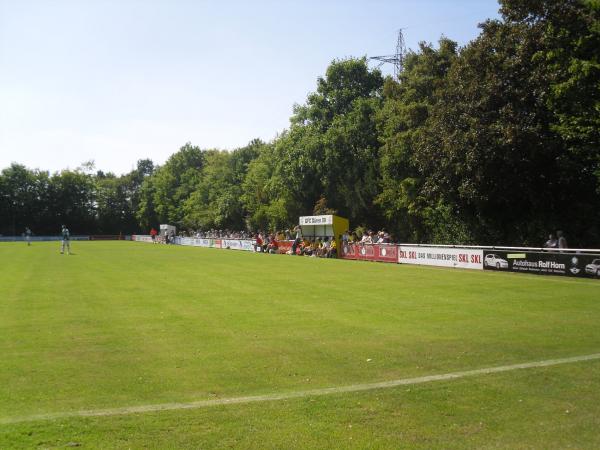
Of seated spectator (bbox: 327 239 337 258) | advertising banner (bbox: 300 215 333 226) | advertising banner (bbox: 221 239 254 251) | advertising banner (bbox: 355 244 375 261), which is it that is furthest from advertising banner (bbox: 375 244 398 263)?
advertising banner (bbox: 221 239 254 251)

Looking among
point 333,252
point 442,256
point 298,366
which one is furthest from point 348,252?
point 298,366

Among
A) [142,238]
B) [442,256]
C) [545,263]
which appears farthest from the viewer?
[142,238]

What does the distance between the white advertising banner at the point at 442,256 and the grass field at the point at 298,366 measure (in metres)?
9.04

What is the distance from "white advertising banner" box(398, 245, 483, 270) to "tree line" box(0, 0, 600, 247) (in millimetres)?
3742

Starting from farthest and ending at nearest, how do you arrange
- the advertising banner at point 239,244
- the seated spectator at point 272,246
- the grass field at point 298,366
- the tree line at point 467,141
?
the advertising banner at point 239,244, the seated spectator at point 272,246, the tree line at point 467,141, the grass field at point 298,366

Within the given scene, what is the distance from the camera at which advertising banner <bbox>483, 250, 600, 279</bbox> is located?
20812 mm

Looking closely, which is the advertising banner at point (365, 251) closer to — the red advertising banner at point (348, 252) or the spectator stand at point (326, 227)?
the red advertising banner at point (348, 252)

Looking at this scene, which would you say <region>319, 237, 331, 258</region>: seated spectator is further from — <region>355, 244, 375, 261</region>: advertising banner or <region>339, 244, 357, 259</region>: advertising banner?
<region>355, 244, 375, 261</region>: advertising banner

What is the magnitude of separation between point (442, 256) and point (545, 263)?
6.42m

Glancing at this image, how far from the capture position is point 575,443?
16.8ft

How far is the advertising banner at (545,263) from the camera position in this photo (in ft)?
68.3

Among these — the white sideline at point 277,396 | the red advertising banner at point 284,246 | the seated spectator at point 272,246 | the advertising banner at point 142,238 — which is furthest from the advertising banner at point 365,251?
the advertising banner at point 142,238

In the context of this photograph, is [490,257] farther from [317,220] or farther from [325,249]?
[317,220]

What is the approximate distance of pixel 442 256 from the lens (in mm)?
28203
